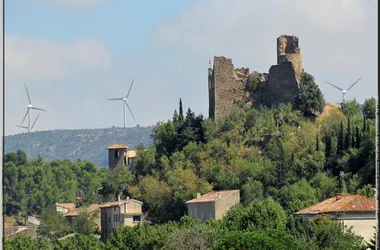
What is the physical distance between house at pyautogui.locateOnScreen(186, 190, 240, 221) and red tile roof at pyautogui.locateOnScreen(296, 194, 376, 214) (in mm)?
14825

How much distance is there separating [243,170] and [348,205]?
2349cm

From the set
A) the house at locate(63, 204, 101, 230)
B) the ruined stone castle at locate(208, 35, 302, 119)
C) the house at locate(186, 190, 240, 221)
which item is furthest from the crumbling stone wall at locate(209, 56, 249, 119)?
the house at locate(63, 204, 101, 230)

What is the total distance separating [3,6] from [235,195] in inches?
2703

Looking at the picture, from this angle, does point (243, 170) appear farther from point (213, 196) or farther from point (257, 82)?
point (257, 82)

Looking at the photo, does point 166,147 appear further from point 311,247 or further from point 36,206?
point 36,206

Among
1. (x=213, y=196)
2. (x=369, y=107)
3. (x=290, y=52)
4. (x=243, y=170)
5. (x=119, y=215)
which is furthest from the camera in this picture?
(x=119, y=215)

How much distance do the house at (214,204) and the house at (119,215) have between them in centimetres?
666

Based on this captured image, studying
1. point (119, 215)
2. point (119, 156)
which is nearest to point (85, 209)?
point (119, 215)

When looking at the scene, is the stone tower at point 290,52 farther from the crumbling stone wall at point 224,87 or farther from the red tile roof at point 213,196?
the red tile roof at point 213,196

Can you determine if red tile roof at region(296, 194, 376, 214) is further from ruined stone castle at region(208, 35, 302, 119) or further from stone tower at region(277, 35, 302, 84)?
stone tower at region(277, 35, 302, 84)

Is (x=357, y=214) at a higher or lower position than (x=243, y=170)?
lower

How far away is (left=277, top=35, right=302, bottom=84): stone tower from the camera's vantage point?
3600 inches

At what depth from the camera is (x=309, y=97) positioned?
8862cm

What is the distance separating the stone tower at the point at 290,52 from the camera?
91.4 meters
